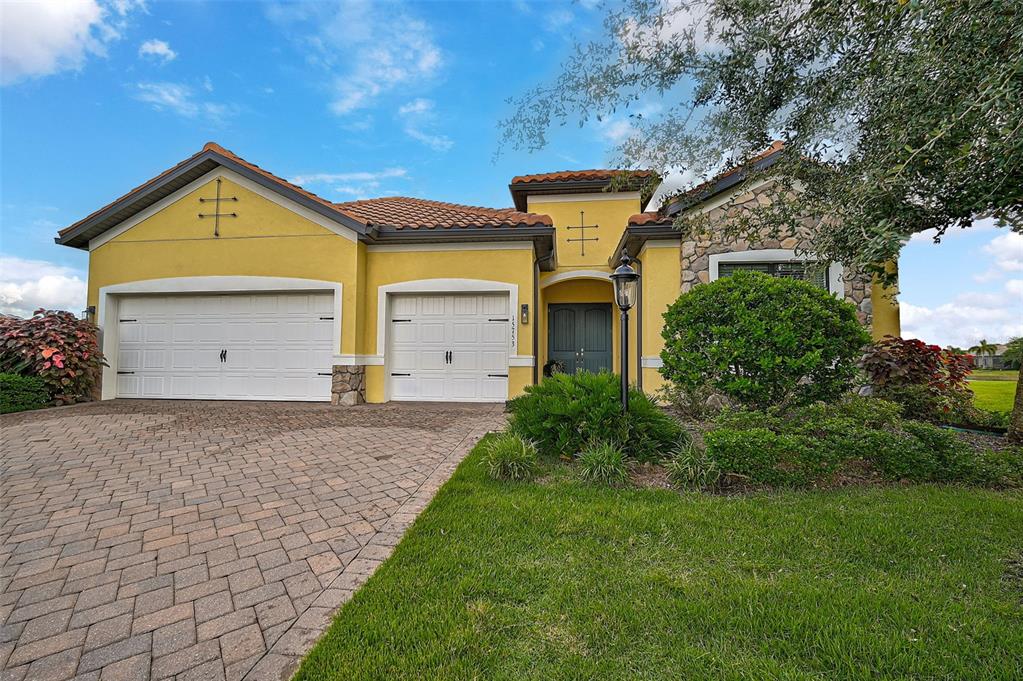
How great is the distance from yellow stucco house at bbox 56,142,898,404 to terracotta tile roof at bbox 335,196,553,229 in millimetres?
67

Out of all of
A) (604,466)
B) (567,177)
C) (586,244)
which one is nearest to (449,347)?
(586,244)

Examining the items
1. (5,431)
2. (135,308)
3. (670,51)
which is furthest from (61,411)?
(670,51)

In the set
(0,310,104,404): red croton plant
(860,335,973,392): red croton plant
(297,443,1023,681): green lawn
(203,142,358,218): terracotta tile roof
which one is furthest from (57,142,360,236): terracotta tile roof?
(860,335,973,392): red croton plant

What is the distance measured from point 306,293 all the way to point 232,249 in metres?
1.83

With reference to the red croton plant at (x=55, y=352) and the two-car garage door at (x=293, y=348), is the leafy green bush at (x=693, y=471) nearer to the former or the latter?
the two-car garage door at (x=293, y=348)

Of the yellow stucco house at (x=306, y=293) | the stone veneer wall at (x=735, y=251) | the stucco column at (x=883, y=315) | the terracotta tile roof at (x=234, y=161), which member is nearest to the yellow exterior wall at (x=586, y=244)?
the yellow stucco house at (x=306, y=293)

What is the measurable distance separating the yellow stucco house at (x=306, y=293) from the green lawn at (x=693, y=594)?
5.52 metres

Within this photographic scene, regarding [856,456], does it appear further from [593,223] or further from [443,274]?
[593,223]

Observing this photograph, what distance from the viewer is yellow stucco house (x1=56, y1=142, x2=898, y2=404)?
857 cm

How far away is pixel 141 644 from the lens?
1.88 metres

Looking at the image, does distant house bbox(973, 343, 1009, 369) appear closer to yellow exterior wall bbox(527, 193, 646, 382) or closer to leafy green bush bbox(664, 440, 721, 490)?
yellow exterior wall bbox(527, 193, 646, 382)

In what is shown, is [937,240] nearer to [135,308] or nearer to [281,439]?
[281,439]

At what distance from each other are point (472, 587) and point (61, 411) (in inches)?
366

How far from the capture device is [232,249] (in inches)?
348
